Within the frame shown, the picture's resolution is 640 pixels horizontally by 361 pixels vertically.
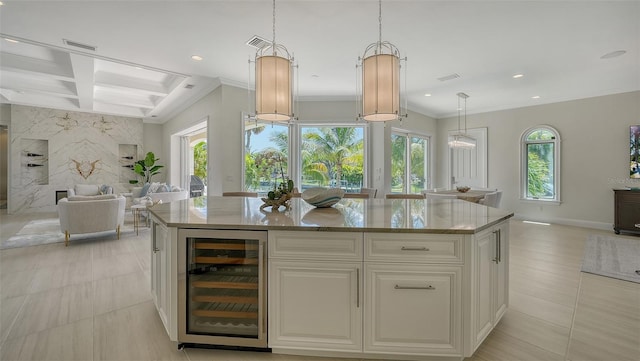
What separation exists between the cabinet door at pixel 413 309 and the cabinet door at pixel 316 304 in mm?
87

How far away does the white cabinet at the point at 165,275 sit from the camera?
5.86 feet

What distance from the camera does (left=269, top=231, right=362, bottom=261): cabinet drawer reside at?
5.40 feet

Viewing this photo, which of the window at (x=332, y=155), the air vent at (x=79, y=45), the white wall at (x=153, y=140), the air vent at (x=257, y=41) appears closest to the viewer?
the air vent at (x=257, y=41)

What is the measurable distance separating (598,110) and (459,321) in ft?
22.3

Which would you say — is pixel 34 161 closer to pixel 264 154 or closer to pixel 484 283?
pixel 264 154

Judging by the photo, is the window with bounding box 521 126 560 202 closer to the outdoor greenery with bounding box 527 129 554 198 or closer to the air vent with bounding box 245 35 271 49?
the outdoor greenery with bounding box 527 129 554 198

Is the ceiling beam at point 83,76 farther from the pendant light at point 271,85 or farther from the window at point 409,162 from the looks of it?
the window at point 409,162

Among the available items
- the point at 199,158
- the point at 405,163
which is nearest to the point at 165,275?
the point at 405,163

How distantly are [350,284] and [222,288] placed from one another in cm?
82

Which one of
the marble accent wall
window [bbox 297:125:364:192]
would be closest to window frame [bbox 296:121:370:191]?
window [bbox 297:125:364:192]

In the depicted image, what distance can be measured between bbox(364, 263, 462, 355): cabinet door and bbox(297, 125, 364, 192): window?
A: 462cm

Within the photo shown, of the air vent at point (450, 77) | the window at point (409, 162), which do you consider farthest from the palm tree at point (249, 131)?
the air vent at point (450, 77)

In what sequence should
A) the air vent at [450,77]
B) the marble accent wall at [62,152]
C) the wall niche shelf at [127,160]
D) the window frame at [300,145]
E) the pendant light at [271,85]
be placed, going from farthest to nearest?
the wall niche shelf at [127,160] < the marble accent wall at [62,152] < the window frame at [300,145] < the air vent at [450,77] < the pendant light at [271,85]

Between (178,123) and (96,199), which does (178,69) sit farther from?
(178,123)
